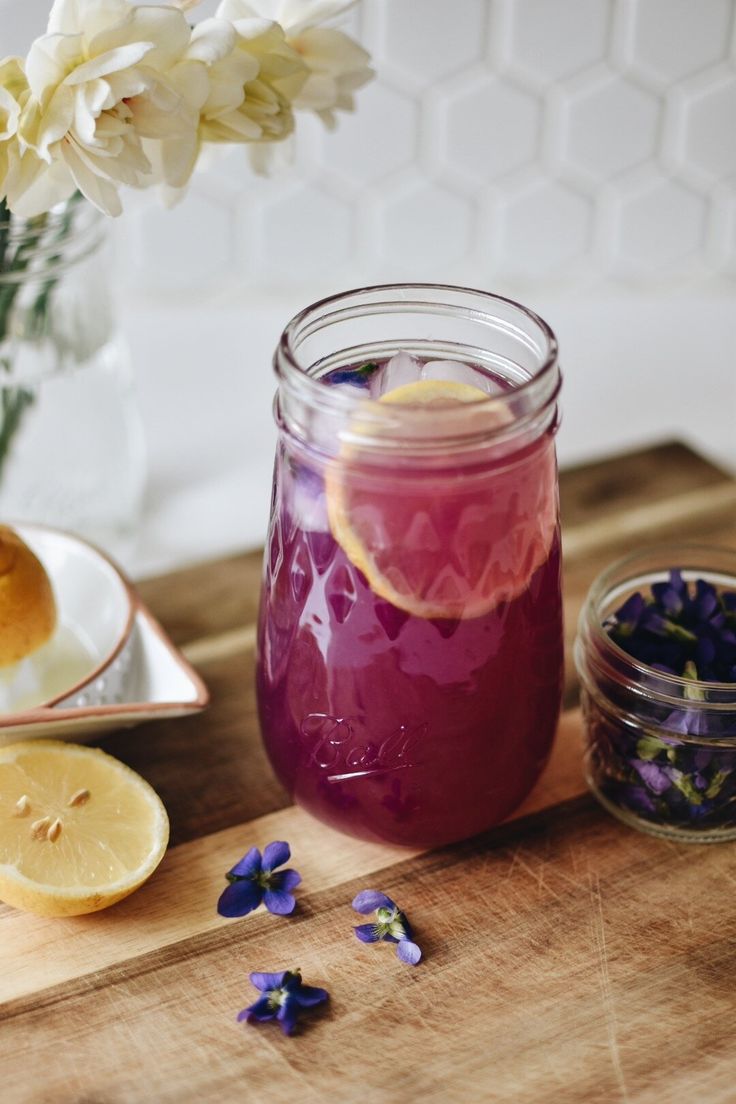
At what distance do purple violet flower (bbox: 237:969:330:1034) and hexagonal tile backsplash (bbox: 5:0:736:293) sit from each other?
2.97 feet

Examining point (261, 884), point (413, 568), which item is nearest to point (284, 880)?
point (261, 884)

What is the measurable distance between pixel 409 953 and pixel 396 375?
0.35 metres

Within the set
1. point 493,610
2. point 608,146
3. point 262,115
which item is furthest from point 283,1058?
point 608,146

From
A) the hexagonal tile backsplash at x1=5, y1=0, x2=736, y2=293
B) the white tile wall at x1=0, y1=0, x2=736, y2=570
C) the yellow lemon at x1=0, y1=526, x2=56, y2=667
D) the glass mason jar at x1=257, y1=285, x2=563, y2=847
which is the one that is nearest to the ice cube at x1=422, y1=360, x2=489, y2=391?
the glass mason jar at x1=257, y1=285, x2=563, y2=847

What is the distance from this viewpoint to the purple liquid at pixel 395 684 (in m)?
0.73

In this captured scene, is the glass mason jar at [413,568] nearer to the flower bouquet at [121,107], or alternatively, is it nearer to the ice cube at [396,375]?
the ice cube at [396,375]

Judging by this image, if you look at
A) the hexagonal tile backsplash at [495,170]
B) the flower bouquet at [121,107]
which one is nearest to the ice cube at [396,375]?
the flower bouquet at [121,107]

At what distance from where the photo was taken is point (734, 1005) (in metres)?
0.75

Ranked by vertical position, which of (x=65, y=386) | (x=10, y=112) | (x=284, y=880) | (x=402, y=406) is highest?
(x=10, y=112)

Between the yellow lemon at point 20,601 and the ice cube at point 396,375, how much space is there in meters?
0.27

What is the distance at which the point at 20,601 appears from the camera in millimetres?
850

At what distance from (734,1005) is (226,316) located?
99 centimetres

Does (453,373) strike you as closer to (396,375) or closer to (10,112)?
(396,375)

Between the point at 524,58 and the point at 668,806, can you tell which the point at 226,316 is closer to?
the point at 524,58
